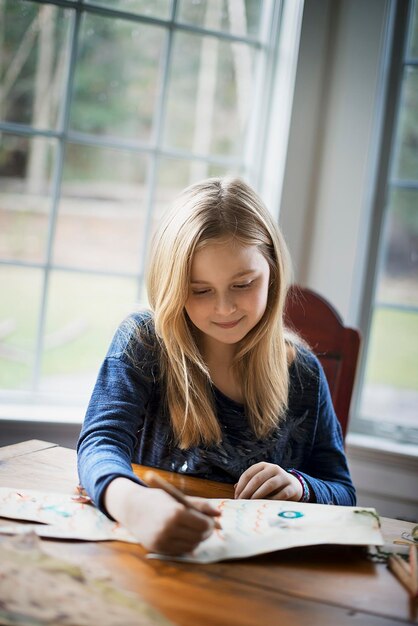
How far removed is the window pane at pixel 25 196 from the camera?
2.22 meters

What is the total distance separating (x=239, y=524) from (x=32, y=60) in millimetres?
1648

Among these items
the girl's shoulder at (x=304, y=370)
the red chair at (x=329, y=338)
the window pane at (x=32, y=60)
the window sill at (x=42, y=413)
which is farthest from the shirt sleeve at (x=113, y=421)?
the window pane at (x=32, y=60)

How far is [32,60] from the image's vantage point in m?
2.19

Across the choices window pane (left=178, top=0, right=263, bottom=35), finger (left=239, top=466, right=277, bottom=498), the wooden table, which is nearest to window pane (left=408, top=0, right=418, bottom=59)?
window pane (left=178, top=0, right=263, bottom=35)

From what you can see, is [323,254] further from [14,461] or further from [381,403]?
[14,461]

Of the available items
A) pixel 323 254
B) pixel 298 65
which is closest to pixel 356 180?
pixel 323 254

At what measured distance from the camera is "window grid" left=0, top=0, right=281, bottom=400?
7.25 ft

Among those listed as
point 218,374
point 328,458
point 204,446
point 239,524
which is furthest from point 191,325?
point 239,524

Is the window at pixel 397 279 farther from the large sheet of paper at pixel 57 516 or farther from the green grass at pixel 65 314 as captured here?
the large sheet of paper at pixel 57 516

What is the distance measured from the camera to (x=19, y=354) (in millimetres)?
2324

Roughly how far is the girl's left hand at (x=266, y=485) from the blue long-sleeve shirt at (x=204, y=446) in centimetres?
9

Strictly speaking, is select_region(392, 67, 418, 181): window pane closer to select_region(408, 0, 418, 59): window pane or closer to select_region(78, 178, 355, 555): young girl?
select_region(408, 0, 418, 59): window pane

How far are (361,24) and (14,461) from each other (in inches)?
67.4

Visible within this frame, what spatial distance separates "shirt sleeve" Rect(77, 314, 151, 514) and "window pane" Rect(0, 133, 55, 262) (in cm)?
93
